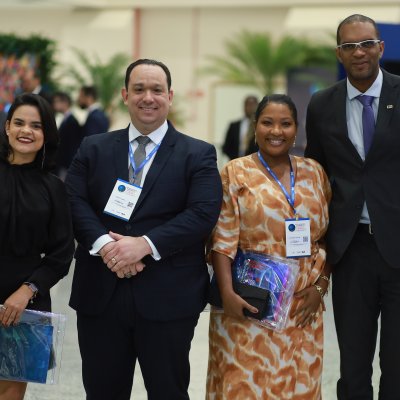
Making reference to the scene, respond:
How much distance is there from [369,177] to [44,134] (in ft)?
4.47

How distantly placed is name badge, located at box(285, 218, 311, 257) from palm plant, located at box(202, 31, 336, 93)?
1331 centimetres

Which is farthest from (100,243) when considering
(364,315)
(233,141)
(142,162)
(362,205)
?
(233,141)

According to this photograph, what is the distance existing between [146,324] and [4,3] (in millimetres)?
17147

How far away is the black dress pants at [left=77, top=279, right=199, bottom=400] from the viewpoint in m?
2.95

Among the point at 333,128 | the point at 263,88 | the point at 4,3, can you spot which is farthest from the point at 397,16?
the point at 333,128

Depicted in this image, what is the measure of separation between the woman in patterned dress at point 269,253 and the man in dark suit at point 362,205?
0.45 ft

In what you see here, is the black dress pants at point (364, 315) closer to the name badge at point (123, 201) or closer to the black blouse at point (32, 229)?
the name badge at point (123, 201)

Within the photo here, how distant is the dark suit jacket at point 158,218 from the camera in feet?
9.53

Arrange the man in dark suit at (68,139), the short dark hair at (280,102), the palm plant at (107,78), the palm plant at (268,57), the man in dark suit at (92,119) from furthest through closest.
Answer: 1. the palm plant at (107,78)
2. the palm plant at (268,57)
3. the man in dark suit at (68,139)
4. the man in dark suit at (92,119)
5. the short dark hair at (280,102)

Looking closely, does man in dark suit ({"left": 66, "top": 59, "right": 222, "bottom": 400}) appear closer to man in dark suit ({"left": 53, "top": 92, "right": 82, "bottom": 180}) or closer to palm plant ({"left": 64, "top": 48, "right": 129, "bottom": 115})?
man in dark suit ({"left": 53, "top": 92, "right": 82, "bottom": 180})

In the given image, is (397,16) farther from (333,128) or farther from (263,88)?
(333,128)

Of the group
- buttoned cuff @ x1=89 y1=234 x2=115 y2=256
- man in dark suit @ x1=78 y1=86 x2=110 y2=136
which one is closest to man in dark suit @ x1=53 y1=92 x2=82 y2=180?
man in dark suit @ x1=78 y1=86 x2=110 y2=136

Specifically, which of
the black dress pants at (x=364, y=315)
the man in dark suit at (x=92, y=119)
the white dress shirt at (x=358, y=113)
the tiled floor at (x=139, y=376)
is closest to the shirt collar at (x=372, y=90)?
the white dress shirt at (x=358, y=113)

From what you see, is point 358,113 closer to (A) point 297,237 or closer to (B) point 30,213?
(A) point 297,237
